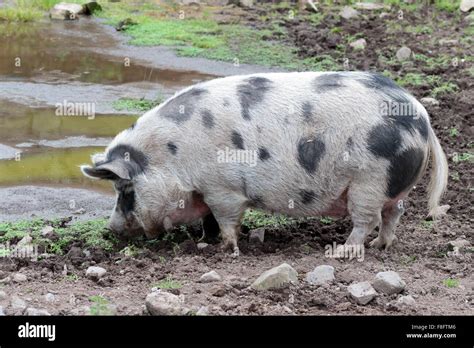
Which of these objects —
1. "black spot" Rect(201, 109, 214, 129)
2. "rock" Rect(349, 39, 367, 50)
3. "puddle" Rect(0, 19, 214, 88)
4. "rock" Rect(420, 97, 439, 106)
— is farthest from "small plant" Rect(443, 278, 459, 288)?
"rock" Rect(349, 39, 367, 50)

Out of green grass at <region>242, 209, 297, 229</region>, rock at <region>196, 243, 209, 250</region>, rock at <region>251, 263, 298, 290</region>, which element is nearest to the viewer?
rock at <region>251, 263, 298, 290</region>

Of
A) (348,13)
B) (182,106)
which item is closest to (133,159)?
(182,106)

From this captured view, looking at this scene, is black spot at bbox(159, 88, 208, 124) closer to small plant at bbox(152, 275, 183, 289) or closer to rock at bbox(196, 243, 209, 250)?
rock at bbox(196, 243, 209, 250)

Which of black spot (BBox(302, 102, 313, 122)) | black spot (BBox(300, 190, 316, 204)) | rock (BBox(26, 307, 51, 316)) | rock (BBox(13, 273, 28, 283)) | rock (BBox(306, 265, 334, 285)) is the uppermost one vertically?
black spot (BBox(302, 102, 313, 122))

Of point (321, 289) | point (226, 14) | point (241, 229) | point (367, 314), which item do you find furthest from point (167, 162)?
point (226, 14)

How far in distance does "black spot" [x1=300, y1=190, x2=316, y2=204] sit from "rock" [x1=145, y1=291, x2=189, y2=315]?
70.8 inches

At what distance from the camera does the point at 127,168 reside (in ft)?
22.7

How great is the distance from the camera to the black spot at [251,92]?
688 cm

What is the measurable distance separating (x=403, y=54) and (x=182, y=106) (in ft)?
23.2

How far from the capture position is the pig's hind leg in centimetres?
705

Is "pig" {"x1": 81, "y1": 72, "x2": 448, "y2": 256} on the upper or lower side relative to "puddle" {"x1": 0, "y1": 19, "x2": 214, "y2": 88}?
upper

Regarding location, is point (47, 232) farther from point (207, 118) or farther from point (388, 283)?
point (388, 283)

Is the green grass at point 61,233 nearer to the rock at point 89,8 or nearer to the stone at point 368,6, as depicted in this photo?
the rock at point 89,8
